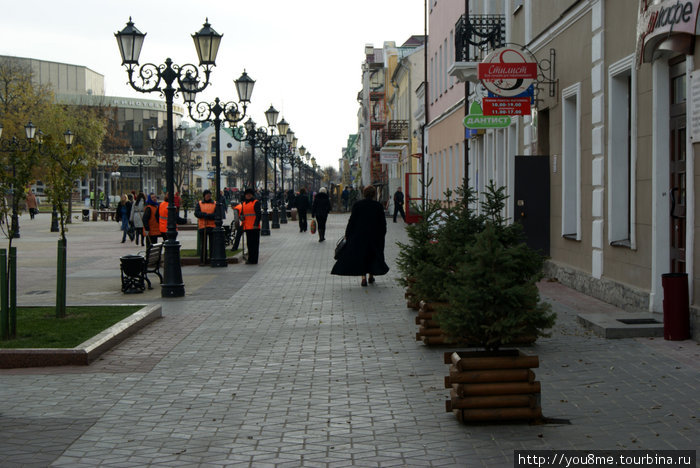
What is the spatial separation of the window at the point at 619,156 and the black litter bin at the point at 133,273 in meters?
7.73

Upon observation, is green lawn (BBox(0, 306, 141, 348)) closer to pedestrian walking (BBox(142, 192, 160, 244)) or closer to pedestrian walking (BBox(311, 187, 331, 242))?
pedestrian walking (BBox(142, 192, 160, 244))

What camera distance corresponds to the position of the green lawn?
9869 mm

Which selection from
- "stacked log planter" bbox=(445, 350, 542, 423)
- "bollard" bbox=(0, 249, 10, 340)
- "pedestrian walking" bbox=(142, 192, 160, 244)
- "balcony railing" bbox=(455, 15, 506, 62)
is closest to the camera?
"stacked log planter" bbox=(445, 350, 542, 423)

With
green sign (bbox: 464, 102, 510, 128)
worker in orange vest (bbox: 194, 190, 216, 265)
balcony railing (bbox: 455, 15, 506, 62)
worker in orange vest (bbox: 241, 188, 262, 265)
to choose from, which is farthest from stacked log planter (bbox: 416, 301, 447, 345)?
balcony railing (bbox: 455, 15, 506, 62)

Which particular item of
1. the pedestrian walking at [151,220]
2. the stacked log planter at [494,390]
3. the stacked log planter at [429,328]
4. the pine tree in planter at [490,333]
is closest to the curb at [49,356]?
the stacked log planter at [429,328]

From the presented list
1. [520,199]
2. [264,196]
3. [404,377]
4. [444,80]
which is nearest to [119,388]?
[404,377]

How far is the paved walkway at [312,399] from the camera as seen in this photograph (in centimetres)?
595

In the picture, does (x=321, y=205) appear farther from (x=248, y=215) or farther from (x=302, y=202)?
(x=248, y=215)

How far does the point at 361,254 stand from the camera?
54.2ft

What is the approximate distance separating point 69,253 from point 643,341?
67.9ft

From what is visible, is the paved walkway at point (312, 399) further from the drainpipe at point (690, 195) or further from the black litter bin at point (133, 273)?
the black litter bin at point (133, 273)

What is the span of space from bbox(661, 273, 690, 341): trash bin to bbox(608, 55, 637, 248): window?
134 inches

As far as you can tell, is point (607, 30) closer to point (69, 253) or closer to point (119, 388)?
point (119, 388)

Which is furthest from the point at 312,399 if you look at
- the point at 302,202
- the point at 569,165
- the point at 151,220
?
the point at 302,202
